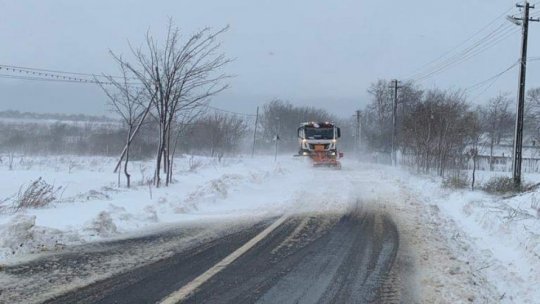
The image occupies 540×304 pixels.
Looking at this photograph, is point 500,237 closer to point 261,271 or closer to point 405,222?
point 405,222

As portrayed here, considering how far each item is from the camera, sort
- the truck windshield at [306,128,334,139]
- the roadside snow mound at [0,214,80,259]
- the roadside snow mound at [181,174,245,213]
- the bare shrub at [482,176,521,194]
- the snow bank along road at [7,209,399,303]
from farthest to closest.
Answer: the truck windshield at [306,128,334,139], the bare shrub at [482,176,521,194], the roadside snow mound at [181,174,245,213], the roadside snow mound at [0,214,80,259], the snow bank along road at [7,209,399,303]

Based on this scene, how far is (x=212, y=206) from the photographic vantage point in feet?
43.6

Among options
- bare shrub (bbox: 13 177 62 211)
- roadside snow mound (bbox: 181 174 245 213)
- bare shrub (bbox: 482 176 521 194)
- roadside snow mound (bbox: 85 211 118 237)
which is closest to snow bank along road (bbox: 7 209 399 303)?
roadside snow mound (bbox: 85 211 118 237)

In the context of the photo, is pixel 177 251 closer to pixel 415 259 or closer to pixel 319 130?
pixel 415 259

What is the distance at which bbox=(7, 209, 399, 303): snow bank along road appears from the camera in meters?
5.43

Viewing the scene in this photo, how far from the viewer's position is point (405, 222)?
36.3 ft

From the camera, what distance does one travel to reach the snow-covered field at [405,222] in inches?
251

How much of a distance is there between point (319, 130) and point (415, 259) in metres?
30.2

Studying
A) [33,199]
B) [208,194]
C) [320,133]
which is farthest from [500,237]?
[320,133]

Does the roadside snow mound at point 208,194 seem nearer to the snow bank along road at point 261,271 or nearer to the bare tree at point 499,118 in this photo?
the snow bank along road at point 261,271

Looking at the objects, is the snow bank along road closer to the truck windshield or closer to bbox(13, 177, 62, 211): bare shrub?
bbox(13, 177, 62, 211): bare shrub

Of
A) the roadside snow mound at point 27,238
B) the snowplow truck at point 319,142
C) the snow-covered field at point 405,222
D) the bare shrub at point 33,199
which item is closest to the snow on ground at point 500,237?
the snow-covered field at point 405,222

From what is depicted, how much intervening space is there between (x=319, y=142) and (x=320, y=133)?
0.79 m

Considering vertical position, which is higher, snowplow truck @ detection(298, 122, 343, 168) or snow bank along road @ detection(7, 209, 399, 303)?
snowplow truck @ detection(298, 122, 343, 168)
